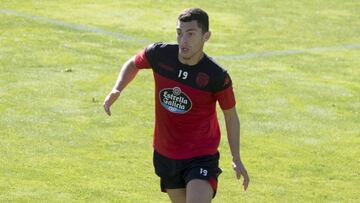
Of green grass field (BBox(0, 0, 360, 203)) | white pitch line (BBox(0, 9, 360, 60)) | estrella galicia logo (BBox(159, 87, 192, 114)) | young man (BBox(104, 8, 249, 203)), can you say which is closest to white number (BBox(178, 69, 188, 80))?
young man (BBox(104, 8, 249, 203))

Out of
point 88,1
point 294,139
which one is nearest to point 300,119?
point 294,139

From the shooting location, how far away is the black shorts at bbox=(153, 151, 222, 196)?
32.0 feet

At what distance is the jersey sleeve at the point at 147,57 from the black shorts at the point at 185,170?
87 centimetres

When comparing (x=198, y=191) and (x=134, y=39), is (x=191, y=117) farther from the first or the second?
(x=134, y=39)

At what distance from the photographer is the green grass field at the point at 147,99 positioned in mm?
13375

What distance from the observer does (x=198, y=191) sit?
962 cm

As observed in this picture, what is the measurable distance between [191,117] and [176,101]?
0.67 ft

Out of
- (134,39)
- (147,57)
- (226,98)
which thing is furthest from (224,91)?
(134,39)

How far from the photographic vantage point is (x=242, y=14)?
2634 cm

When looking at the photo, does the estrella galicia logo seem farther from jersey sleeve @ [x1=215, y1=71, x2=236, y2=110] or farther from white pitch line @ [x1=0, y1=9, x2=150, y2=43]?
white pitch line @ [x1=0, y1=9, x2=150, y2=43]

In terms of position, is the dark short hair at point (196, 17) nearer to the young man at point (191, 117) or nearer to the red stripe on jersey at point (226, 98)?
the young man at point (191, 117)

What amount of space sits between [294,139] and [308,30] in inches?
373

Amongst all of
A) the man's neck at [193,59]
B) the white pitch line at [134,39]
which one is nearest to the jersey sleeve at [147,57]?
the man's neck at [193,59]

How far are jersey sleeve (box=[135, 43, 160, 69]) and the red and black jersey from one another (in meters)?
0.06
